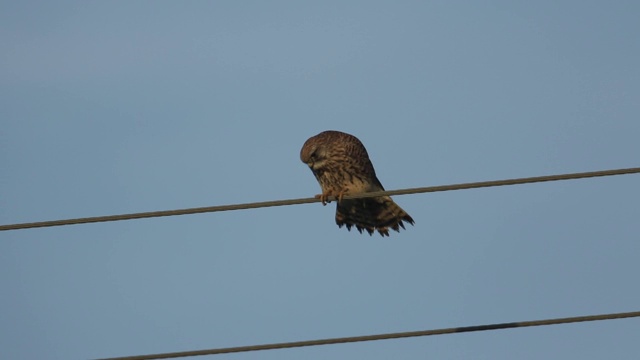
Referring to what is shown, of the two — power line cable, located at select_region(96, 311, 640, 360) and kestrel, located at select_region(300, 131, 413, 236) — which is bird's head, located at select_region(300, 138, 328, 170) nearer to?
kestrel, located at select_region(300, 131, 413, 236)

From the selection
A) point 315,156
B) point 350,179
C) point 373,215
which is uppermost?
point 315,156

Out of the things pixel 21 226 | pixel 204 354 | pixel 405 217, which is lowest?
pixel 204 354

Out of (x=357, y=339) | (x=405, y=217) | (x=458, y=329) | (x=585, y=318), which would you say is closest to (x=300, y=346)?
(x=357, y=339)

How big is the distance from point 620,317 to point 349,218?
5623 mm

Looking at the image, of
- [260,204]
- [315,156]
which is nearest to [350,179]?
[315,156]

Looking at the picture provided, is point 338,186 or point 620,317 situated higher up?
point 338,186

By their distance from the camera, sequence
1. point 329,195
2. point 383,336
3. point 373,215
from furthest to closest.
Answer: point 373,215 → point 329,195 → point 383,336

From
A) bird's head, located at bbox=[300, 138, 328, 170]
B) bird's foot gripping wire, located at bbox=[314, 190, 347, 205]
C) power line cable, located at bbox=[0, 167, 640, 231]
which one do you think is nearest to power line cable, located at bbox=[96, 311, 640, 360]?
power line cable, located at bbox=[0, 167, 640, 231]

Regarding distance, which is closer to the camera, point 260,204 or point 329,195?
point 260,204

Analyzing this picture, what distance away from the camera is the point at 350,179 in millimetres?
15336

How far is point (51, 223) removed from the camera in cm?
1050

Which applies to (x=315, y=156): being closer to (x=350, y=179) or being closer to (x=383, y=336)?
(x=350, y=179)

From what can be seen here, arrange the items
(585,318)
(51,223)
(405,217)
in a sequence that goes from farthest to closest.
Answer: (405,217)
(51,223)
(585,318)

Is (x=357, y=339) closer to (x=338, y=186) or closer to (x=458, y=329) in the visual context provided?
(x=458, y=329)
